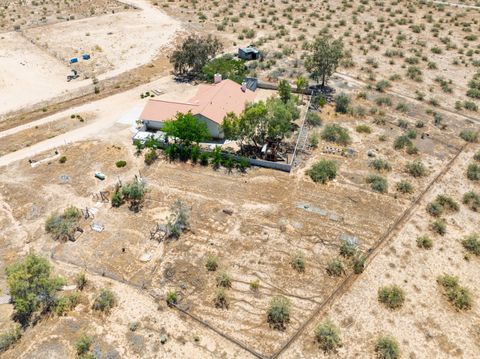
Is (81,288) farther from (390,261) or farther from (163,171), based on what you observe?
(390,261)

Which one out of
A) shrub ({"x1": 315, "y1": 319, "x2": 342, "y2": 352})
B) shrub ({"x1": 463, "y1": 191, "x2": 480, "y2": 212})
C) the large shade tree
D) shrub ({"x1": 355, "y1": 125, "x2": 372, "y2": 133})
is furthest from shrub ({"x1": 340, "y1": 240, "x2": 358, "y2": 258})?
shrub ({"x1": 355, "y1": 125, "x2": 372, "y2": 133})

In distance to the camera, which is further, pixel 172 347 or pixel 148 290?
pixel 148 290

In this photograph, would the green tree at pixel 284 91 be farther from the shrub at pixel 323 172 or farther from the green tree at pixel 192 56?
the green tree at pixel 192 56

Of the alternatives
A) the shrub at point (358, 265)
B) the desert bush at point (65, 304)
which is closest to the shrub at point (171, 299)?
the desert bush at point (65, 304)

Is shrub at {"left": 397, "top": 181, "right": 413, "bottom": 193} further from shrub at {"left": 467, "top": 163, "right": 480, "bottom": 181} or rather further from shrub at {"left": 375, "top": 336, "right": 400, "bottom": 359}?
shrub at {"left": 375, "top": 336, "right": 400, "bottom": 359}

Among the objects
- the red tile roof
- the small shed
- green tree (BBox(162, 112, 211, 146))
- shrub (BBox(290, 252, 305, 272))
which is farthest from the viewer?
the small shed

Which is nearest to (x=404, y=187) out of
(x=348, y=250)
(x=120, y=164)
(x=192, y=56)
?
(x=348, y=250)

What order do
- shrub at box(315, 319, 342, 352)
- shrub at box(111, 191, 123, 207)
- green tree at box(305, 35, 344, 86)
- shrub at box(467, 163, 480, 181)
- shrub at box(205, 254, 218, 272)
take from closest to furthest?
1. shrub at box(315, 319, 342, 352)
2. shrub at box(205, 254, 218, 272)
3. shrub at box(111, 191, 123, 207)
4. shrub at box(467, 163, 480, 181)
5. green tree at box(305, 35, 344, 86)

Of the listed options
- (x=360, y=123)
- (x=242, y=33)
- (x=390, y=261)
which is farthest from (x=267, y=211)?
(x=242, y=33)
